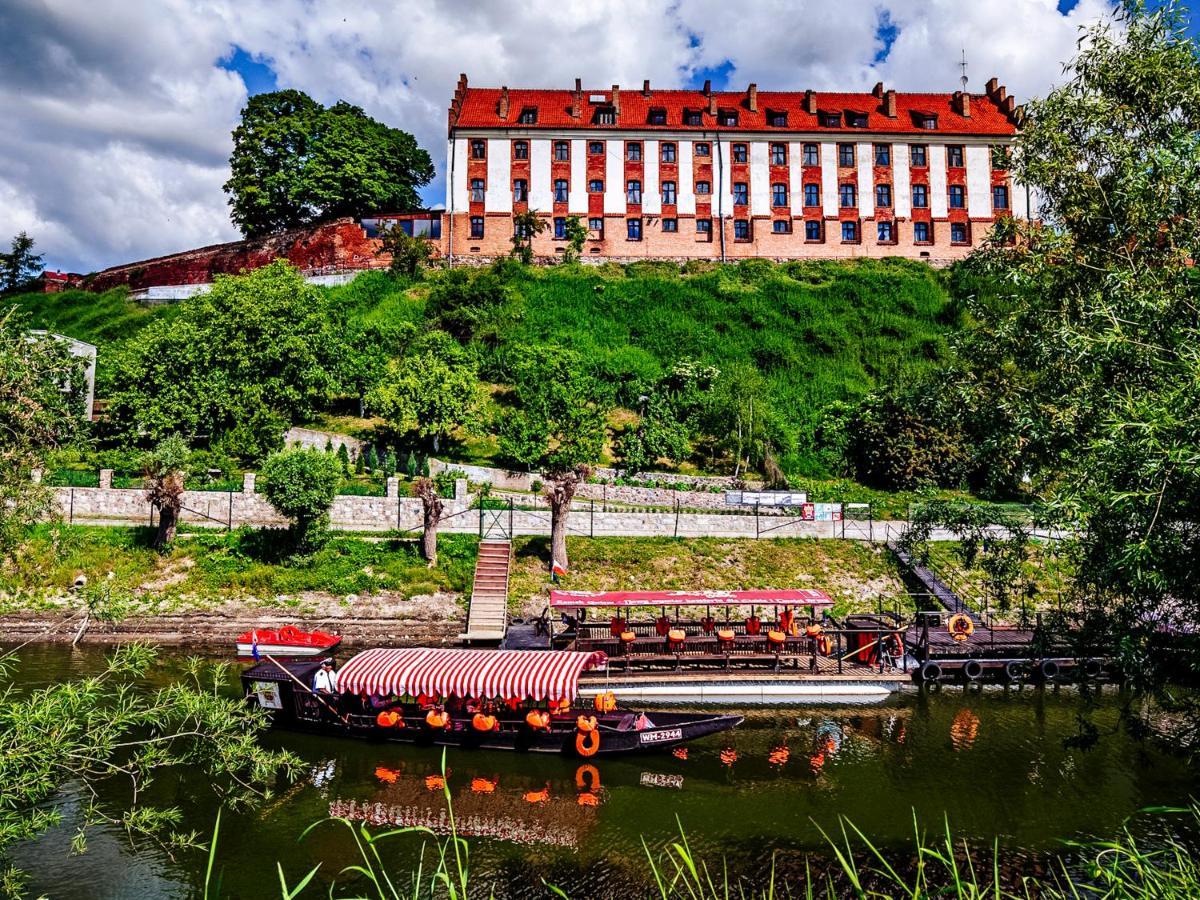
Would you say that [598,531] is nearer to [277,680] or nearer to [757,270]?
[277,680]

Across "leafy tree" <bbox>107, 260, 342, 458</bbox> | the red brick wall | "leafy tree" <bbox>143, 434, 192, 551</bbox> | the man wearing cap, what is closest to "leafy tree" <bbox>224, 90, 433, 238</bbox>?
the red brick wall

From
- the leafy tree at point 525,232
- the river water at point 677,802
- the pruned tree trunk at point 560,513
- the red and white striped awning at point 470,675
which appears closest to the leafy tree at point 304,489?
the pruned tree trunk at point 560,513

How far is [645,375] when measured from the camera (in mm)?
47844

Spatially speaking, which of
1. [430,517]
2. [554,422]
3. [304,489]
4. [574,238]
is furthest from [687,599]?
[574,238]

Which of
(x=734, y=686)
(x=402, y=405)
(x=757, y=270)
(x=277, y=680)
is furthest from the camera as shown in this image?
(x=757, y=270)

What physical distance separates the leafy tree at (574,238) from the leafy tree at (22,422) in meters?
47.2

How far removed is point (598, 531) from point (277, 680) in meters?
15.4

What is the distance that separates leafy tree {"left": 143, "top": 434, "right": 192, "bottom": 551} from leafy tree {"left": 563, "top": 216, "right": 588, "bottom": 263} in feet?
110

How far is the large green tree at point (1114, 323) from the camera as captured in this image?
978 centimetres

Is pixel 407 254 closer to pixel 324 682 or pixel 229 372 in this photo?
pixel 229 372

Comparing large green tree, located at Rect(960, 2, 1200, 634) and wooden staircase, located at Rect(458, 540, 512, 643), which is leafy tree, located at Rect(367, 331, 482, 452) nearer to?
wooden staircase, located at Rect(458, 540, 512, 643)

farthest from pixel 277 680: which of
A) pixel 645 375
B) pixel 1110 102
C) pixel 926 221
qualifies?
pixel 926 221

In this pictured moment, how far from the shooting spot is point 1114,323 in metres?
10.6

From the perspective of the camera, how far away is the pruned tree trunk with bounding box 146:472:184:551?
2955 centimetres
